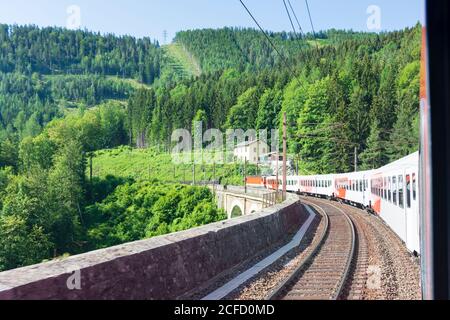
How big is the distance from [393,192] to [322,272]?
6317mm

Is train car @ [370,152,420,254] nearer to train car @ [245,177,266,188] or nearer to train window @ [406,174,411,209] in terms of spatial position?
train window @ [406,174,411,209]

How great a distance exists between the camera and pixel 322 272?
37.4 ft

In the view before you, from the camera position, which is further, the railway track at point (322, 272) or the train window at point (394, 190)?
the train window at point (394, 190)

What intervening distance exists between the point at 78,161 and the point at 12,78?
397 ft

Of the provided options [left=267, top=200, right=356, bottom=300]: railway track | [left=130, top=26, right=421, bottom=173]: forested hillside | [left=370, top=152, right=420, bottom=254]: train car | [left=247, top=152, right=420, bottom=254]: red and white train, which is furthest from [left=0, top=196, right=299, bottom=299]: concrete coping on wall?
[left=130, top=26, right=421, bottom=173]: forested hillside

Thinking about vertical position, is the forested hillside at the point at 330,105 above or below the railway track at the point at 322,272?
above

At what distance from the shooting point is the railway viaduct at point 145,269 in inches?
212

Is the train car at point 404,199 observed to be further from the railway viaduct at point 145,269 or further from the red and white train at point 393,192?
the railway viaduct at point 145,269

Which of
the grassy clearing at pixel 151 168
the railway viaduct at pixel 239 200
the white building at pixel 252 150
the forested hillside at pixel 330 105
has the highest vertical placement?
the forested hillside at pixel 330 105

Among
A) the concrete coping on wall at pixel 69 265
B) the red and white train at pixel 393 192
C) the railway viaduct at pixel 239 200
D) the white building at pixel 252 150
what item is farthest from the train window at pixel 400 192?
the white building at pixel 252 150

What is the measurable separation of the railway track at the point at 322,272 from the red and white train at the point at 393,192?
1.54m

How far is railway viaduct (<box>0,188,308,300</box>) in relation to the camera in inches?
212
